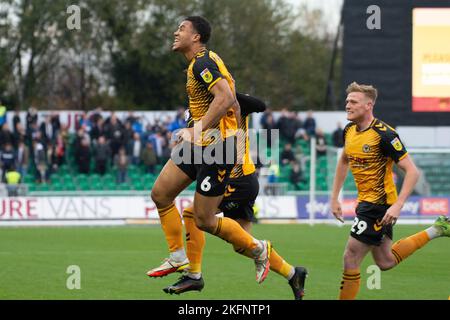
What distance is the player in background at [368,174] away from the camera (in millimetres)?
8773

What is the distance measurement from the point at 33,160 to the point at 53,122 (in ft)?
4.59

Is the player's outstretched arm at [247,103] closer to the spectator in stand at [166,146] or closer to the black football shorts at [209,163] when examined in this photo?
the black football shorts at [209,163]

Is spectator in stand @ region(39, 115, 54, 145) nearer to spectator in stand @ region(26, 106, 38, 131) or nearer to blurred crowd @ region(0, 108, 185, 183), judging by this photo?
blurred crowd @ region(0, 108, 185, 183)

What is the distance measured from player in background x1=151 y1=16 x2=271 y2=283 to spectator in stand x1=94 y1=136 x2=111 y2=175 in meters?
18.3

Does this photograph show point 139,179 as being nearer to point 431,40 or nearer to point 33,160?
point 33,160

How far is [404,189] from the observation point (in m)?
8.63

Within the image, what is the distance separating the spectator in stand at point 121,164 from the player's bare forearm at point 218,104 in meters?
18.8

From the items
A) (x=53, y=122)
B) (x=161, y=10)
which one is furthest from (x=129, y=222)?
(x=161, y=10)

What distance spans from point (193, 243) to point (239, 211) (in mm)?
617

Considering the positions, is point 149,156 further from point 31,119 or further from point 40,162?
point 31,119

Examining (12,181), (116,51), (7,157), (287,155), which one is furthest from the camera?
(116,51)

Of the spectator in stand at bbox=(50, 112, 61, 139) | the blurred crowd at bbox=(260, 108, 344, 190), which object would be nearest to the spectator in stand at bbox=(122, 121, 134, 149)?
the spectator in stand at bbox=(50, 112, 61, 139)

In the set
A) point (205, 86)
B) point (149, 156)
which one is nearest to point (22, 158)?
point (149, 156)

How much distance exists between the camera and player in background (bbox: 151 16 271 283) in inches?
336
